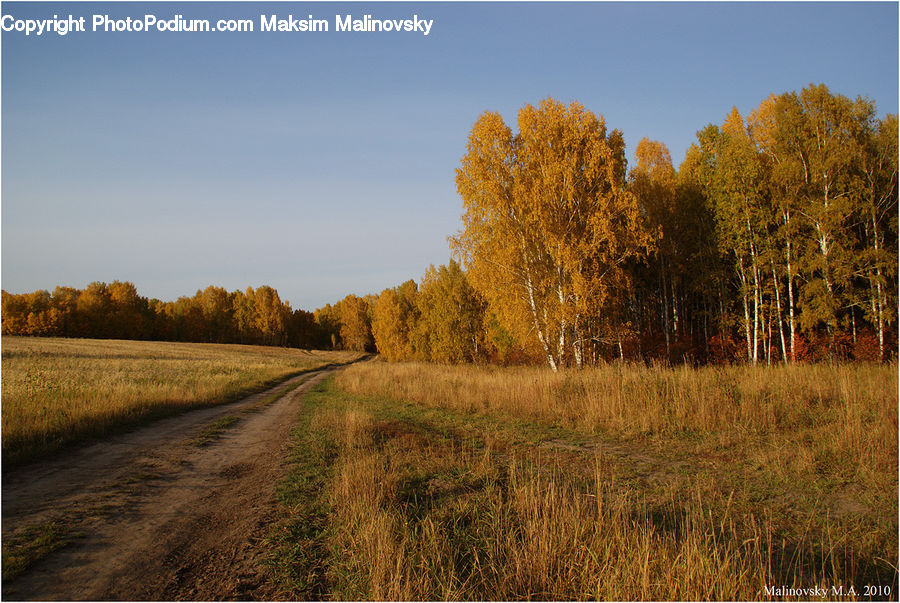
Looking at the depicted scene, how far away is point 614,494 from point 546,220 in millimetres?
13289

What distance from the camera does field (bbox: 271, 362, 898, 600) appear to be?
345cm

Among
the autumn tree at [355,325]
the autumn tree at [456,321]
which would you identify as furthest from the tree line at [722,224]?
the autumn tree at [355,325]

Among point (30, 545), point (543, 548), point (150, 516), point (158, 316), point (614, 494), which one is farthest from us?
point (158, 316)

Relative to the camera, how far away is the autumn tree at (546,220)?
55.7 feet

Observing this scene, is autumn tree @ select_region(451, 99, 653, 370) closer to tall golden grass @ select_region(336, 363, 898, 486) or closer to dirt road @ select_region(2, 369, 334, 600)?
tall golden grass @ select_region(336, 363, 898, 486)

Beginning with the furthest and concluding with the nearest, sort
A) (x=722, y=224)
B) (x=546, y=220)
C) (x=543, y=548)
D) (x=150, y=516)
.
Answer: (x=722, y=224)
(x=546, y=220)
(x=150, y=516)
(x=543, y=548)

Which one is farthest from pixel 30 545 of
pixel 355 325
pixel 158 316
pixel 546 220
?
pixel 158 316

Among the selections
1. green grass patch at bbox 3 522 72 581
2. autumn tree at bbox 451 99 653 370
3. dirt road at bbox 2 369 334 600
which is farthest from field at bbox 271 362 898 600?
autumn tree at bbox 451 99 653 370

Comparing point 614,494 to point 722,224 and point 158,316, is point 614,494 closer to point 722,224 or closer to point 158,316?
point 722,224

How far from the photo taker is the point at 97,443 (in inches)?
360

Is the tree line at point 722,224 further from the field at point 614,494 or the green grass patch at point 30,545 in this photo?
the green grass patch at point 30,545

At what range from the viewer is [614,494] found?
540cm

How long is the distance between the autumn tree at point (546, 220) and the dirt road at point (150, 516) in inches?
456

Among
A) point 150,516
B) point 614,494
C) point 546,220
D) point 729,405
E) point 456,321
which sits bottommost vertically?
point 614,494
